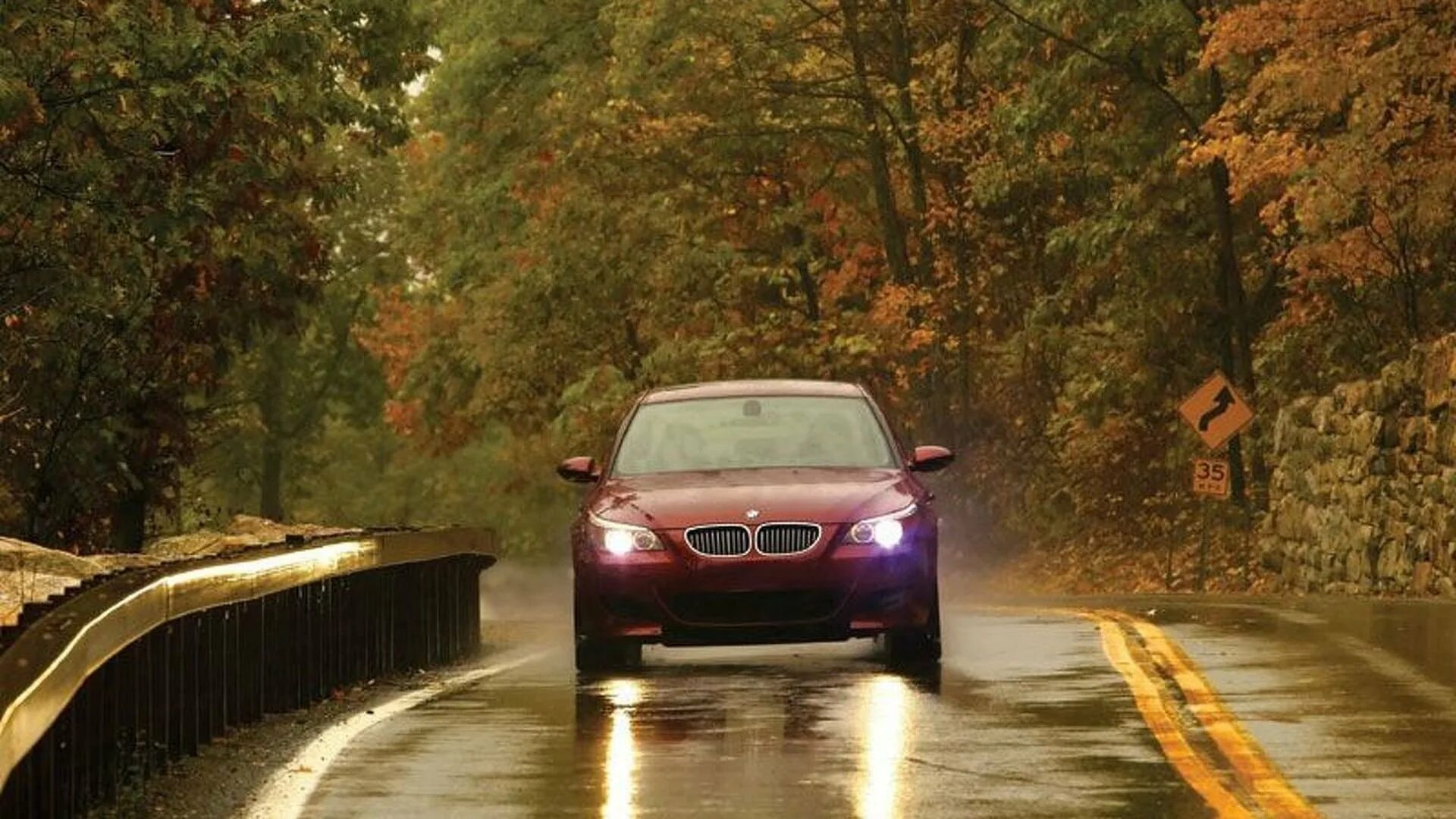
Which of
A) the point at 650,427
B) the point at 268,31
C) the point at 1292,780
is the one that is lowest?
the point at 1292,780

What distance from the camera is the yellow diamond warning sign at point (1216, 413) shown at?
39.0 metres

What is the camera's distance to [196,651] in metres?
13.6

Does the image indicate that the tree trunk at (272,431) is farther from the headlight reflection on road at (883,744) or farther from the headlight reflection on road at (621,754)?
the headlight reflection on road at (883,744)

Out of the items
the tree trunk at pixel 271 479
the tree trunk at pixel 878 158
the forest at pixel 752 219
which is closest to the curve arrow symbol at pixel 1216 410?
the forest at pixel 752 219

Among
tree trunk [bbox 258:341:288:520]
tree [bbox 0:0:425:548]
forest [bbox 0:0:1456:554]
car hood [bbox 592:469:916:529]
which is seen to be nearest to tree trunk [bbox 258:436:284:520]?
tree trunk [bbox 258:341:288:520]

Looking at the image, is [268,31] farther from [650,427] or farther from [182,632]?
[182,632]

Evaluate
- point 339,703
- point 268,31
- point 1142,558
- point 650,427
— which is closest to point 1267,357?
point 1142,558

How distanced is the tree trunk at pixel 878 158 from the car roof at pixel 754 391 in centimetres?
3002

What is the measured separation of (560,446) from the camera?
60.2m

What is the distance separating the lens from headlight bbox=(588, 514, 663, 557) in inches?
668

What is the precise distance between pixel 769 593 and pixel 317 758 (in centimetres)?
410

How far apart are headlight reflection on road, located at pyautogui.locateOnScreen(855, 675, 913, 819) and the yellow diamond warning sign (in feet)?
74.9

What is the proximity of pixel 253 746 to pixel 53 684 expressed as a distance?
3.76 meters

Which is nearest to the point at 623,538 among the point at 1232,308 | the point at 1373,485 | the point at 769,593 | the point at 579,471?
the point at 769,593
